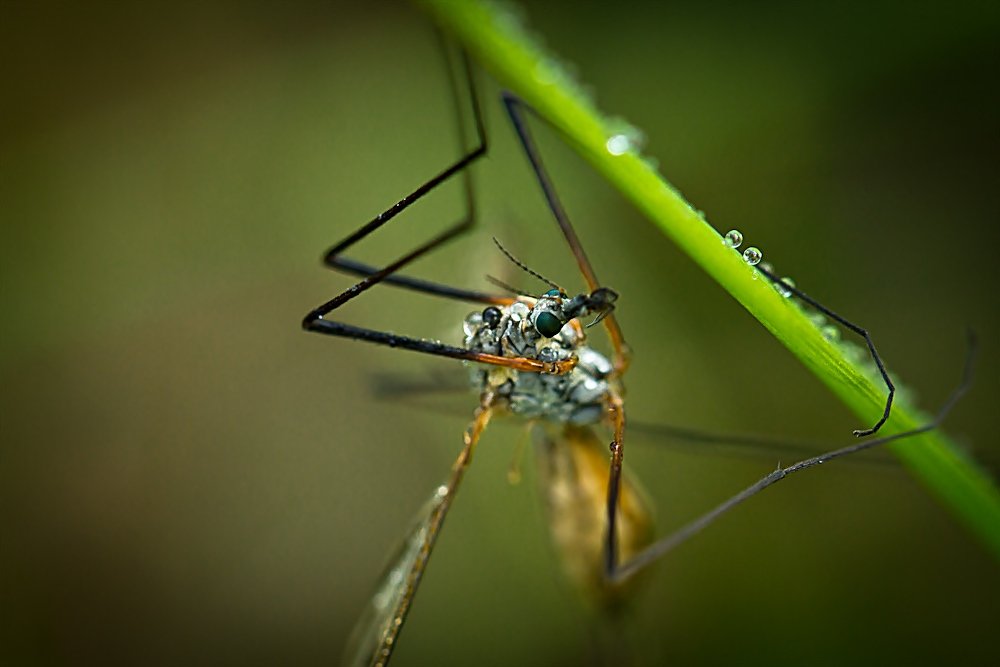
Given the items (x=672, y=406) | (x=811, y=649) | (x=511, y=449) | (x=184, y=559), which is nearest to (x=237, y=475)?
(x=184, y=559)

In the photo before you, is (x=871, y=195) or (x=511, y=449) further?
(x=511, y=449)

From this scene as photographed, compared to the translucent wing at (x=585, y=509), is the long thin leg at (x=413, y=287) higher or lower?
higher

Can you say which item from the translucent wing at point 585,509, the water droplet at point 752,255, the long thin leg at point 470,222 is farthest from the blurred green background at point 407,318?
the water droplet at point 752,255

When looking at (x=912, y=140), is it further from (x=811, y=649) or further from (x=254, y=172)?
(x=254, y=172)

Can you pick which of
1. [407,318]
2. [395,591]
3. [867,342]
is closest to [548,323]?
[867,342]

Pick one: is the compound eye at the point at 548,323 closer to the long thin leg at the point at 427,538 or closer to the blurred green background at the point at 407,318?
the long thin leg at the point at 427,538

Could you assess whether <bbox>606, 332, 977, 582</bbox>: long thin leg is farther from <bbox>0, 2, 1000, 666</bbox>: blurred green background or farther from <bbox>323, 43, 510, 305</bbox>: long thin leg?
<bbox>0, 2, 1000, 666</bbox>: blurred green background

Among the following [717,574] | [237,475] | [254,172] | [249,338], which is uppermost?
[254,172]
